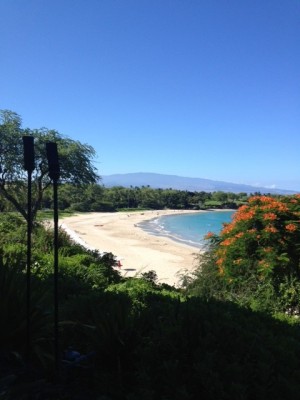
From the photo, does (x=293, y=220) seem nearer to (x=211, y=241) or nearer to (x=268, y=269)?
(x=268, y=269)

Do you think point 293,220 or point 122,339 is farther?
point 293,220

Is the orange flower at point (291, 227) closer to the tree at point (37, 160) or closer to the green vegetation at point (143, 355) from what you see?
the green vegetation at point (143, 355)

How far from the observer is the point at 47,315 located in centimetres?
343

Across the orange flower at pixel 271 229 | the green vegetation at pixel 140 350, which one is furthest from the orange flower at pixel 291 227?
the green vegetation at pixel 140 350

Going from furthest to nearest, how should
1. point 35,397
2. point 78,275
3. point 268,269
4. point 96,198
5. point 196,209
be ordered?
point 196,209, point 96,198, point 78,275, point 268,269, point 35,397

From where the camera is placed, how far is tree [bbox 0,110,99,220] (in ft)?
76.5

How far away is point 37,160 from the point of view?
23.7 m

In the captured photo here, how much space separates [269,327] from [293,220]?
4296mm

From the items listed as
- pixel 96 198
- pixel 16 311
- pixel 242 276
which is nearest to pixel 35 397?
pixel 16 311

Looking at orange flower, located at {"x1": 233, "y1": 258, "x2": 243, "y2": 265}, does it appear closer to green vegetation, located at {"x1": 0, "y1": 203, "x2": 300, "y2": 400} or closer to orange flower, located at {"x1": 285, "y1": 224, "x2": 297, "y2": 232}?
orange flower, located at {"x1": 285, "y1": 224, "x2": 297, "y2": 232}

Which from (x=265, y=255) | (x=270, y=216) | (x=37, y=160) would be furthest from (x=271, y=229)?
(x=37, y=160)

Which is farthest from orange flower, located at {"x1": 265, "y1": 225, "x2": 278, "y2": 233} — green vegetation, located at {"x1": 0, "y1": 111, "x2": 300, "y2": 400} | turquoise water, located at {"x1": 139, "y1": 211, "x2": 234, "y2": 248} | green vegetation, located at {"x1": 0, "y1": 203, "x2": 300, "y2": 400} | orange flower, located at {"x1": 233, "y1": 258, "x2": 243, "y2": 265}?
turquoise water, located at {"x1": 139, "y1": 211, "x2": 234, "y2": 248}

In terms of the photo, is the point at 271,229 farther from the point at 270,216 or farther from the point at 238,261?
the point at 238,261

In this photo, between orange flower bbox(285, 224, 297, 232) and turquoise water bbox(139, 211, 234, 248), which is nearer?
orange flower bbox(285, 224, 297, 232)
